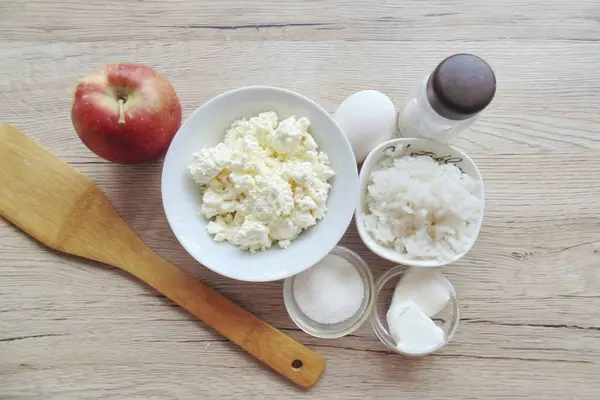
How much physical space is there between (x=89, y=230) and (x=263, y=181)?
0.33 m

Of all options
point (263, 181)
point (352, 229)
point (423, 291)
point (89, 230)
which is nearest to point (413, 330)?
point (423, 291)

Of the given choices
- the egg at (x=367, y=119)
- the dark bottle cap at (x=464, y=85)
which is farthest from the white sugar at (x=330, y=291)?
the dark bottle cap at (x=464, y=85)

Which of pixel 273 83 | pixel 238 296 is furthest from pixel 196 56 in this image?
pixel 238 296

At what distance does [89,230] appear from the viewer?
0.91 m

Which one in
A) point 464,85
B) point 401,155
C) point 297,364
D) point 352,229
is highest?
point 464,85

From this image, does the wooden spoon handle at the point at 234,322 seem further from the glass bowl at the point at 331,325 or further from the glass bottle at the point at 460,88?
the glass bottle at the point at 460,88

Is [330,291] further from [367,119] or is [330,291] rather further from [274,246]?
[367,119]

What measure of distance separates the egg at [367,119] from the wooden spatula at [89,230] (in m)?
0.33

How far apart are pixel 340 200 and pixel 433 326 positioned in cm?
25

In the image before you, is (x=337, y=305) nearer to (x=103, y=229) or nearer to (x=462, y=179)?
(x=462, y=179)

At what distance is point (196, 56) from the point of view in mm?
944

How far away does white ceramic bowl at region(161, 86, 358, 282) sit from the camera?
81cm

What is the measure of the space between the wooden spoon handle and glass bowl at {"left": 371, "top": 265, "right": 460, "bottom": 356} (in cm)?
11

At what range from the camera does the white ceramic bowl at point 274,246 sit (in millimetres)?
808
